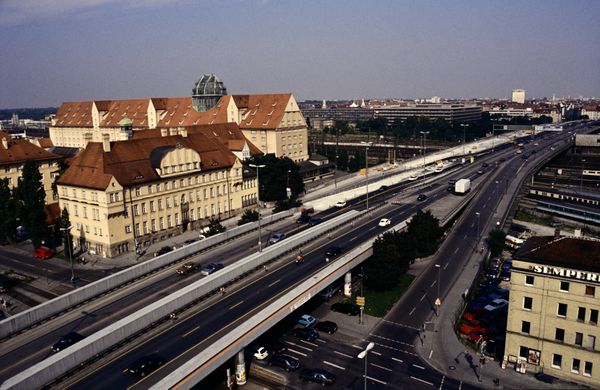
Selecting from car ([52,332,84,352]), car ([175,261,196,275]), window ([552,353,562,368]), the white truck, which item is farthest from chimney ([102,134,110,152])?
the white truck

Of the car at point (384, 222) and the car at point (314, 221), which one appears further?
the car at point (314, 221)

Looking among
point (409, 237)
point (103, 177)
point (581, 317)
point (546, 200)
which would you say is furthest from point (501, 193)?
point (103, 177)

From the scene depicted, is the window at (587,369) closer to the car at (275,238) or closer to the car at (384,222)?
the car at (384,222)

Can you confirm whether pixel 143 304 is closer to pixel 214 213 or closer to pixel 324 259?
pixel 324 259

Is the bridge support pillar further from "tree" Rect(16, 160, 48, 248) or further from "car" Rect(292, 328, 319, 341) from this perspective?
"tree" Rect(16, 160, 48, 248)

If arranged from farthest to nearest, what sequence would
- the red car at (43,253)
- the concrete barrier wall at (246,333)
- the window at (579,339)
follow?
the red car at (43,253), the window at (579,339), the concrete barrier wall at (246,333)

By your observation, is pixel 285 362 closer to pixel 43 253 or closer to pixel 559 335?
pixel 559 335

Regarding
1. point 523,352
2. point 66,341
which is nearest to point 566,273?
point 523,352

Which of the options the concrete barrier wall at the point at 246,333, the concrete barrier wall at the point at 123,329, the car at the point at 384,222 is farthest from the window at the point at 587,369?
the car at the point at 384,222
